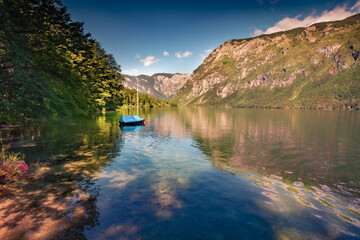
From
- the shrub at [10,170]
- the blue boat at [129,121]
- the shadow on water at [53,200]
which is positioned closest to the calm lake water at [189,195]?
the shadow on water at [53,200]

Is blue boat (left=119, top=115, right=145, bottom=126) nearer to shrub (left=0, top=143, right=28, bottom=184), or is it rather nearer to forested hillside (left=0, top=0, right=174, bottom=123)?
forested hillside (left=0, top=0, right=174, bottom=123)

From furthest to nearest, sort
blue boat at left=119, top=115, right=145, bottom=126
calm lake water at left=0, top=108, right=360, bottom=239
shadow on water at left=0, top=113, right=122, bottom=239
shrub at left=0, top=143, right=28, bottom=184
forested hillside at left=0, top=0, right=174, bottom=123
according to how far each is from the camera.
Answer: blue boat at left=119, top=115, right=145, bottom=126, forested hillside at left=0, top=0, right=174, bottom=123, shrub at left=0, top=143, right=28, bottom=184, calm lake water at left=0, top=108, right=360, bottom=239, shadow on water at left=0, top=113, right=122, bottom=239

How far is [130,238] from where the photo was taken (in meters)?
6.96

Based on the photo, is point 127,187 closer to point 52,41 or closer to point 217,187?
point 217,187

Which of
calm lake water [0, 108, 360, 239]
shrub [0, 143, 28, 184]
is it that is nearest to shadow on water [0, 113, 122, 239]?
calm lake water [0, 108, 360, 239]

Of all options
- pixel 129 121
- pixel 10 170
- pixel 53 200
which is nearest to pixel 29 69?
pixel 10 170

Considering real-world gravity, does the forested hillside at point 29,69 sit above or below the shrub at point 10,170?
above

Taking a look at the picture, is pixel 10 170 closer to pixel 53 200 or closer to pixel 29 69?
pixel 53 200

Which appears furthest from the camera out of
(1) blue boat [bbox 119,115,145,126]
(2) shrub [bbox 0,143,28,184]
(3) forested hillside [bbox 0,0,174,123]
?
(1) blue boat [bbox 119,115,145,126]

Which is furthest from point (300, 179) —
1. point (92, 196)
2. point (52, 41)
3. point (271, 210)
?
point (52, 41)

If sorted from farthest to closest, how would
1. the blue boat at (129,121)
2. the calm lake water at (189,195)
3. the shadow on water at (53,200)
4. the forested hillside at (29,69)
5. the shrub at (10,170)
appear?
1. the blue boat at (129,121)
2. the forested hillside at (29,69)
3. the shrub at (10,170)
4. the calm lake water at (189,195)
5. the shadow on water at (53,200)

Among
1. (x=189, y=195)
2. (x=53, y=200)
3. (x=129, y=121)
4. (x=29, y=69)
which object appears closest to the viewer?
(x=53, y=200)

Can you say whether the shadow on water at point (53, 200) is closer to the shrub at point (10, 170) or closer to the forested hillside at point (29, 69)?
the shrub at point (10, 170)

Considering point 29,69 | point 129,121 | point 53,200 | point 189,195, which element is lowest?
point 189,195
